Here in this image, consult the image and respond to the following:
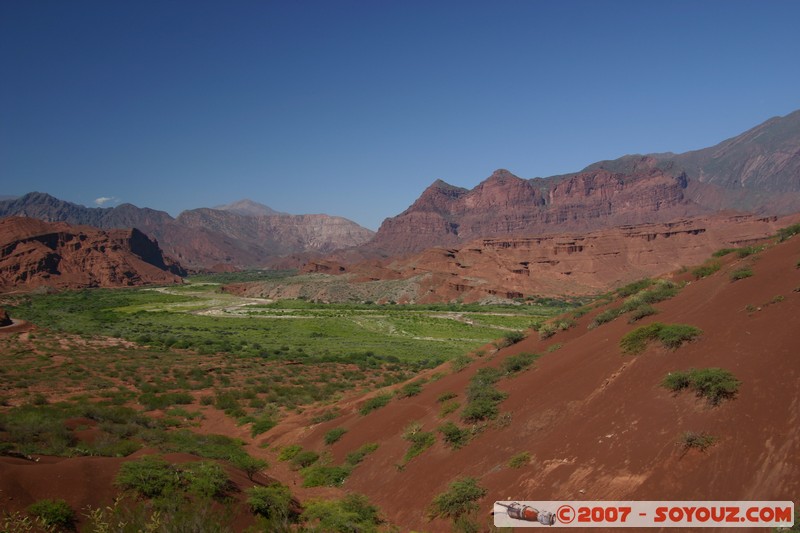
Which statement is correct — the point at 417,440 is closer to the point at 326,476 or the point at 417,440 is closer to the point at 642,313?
the point at 326,476

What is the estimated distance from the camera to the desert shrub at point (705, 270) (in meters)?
19.8

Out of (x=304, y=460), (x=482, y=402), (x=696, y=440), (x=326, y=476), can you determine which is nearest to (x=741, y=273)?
(x=696, y=440)

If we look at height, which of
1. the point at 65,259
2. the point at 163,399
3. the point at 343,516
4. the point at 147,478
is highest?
the point at 65,259

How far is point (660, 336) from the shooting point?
11.8m

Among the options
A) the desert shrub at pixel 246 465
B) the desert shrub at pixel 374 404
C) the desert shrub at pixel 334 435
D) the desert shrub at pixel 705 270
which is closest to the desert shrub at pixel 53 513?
the desert shrub at pixel 246 465

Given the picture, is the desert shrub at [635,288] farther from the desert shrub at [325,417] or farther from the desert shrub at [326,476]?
the desert shrub at [326,476]

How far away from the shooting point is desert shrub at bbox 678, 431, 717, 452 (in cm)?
796

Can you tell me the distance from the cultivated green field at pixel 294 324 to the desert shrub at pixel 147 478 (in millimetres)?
27765

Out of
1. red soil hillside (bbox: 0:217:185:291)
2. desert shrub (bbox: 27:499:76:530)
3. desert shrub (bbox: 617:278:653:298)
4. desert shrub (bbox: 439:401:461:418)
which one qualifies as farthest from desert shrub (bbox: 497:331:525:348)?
red soil hillside (bbox: 0:217:185:291)

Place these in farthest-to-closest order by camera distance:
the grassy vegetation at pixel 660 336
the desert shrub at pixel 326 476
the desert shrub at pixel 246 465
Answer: the desert shrub at pixel 326 476 → the desert shrub at pixel 246 465 → the grassy vegetation at pixel 660 336

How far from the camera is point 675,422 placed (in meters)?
8.82

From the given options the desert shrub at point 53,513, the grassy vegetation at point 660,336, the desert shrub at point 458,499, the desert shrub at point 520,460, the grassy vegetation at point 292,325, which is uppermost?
the grassy vegetation at point 660,336

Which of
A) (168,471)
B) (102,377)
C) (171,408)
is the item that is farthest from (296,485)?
(102,377)

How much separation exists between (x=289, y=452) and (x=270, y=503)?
841 centimetres
